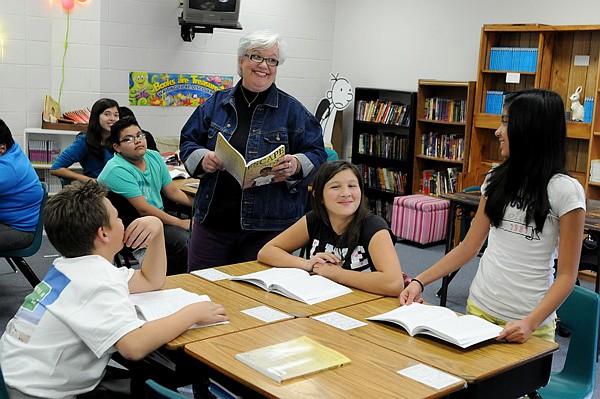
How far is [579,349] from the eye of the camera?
245cm

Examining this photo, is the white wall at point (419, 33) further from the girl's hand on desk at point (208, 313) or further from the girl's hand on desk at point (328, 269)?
the girl's hand on desk at point (208, 313)

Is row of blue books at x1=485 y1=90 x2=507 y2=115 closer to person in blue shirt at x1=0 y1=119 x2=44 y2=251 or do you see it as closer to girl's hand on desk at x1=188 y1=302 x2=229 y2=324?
person in blue shirt at x1=0 y1=119 x2=44 y2=251

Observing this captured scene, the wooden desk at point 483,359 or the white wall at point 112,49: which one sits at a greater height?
the white wall at point 112,49

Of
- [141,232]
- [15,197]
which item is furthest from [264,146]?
[15,197]

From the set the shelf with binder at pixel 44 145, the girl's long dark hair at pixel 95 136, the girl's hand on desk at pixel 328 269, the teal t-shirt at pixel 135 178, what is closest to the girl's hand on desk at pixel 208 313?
the girl's hand on desk at pixel 328 269

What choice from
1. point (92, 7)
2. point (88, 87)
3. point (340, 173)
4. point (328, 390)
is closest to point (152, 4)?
point (92, 7)

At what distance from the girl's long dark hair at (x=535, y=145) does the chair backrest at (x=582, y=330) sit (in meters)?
0.37

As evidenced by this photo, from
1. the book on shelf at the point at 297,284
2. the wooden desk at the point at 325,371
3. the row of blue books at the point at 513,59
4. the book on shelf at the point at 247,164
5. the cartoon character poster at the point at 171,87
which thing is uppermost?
the row of blue books at the point at 513,59

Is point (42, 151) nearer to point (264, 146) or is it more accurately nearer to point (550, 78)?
point (264, 146)

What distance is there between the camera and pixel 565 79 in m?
6.23

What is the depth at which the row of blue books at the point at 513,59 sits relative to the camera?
626 cm

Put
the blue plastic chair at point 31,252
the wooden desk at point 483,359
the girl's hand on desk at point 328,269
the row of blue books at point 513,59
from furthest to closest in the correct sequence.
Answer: the row of blue books at point 513,59, the blue plastic chair at point 31,252, the girl's hand on desk at point 328,269, the wooden desk at point 483,359

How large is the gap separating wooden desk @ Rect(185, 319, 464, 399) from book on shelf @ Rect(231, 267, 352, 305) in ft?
0.87

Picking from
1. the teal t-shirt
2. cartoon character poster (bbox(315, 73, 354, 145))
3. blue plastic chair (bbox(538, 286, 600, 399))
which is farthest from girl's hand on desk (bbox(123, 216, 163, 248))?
cartoon character poster (bbox(315, 73, 354, 145))
